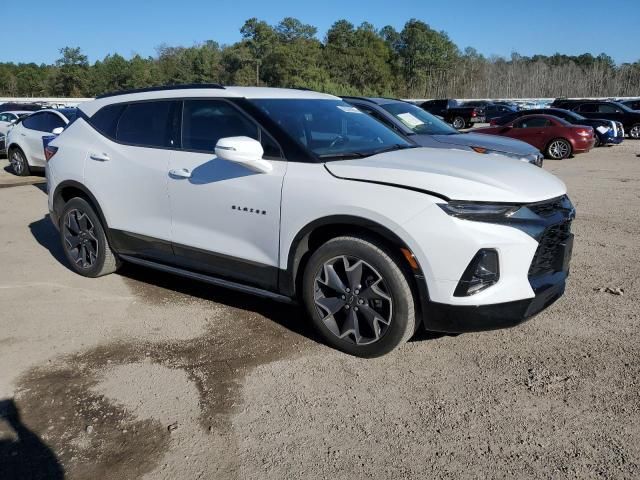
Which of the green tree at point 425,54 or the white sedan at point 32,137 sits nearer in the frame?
the white sedan at point 32,137

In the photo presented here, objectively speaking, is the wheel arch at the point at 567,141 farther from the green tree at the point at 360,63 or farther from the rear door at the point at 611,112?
the green tree at the point at 360,63

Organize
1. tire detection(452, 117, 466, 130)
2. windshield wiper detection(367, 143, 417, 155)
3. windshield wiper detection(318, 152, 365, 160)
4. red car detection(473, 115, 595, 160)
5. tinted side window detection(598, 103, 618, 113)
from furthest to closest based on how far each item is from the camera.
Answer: tire detection(452, 117, 466, 130)
tinted side window detection(598, 103, 618, 113)
red car detection(473, 115, 595, 160)
windshield wiper detection(367, 143, 417, 155)
windshield wiper detection(318, 152, 365, 160)

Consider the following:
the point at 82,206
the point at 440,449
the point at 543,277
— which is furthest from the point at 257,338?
the point at 82,206

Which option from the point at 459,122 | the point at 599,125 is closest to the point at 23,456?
the point at 599,125

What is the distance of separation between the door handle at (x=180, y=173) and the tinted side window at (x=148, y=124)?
286 millimetres

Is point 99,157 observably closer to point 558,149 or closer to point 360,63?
point 558,149

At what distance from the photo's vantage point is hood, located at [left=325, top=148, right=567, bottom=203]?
10.9ft

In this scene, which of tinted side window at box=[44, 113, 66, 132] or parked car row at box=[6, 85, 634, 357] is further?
tinted side window at box=[44, 113, 66, 132]

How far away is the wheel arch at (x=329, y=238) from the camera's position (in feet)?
11.1

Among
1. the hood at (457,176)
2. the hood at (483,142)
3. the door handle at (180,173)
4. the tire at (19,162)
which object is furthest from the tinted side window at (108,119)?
the tire at (19,162)

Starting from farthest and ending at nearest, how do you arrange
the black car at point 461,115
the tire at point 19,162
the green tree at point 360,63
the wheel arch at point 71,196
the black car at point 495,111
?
the green tree at point 360,63
the black car at point 495,111
the black car at point 461,115
the tire at point 19,162
the wheel arch at point 71,196

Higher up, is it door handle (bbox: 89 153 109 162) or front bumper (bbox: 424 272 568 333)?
door handle (bbox: 89 153 109 162)

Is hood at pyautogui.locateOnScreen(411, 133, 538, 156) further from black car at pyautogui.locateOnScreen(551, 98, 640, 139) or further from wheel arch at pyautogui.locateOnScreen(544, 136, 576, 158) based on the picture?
black car at pyautogui.locateOnScreen(551, 98, 640, 139)

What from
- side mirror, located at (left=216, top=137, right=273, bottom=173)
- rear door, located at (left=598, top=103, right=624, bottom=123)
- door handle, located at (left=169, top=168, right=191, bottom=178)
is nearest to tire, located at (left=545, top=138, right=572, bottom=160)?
rear door, located at (left=598, top=103, right=624, bottom=123)
